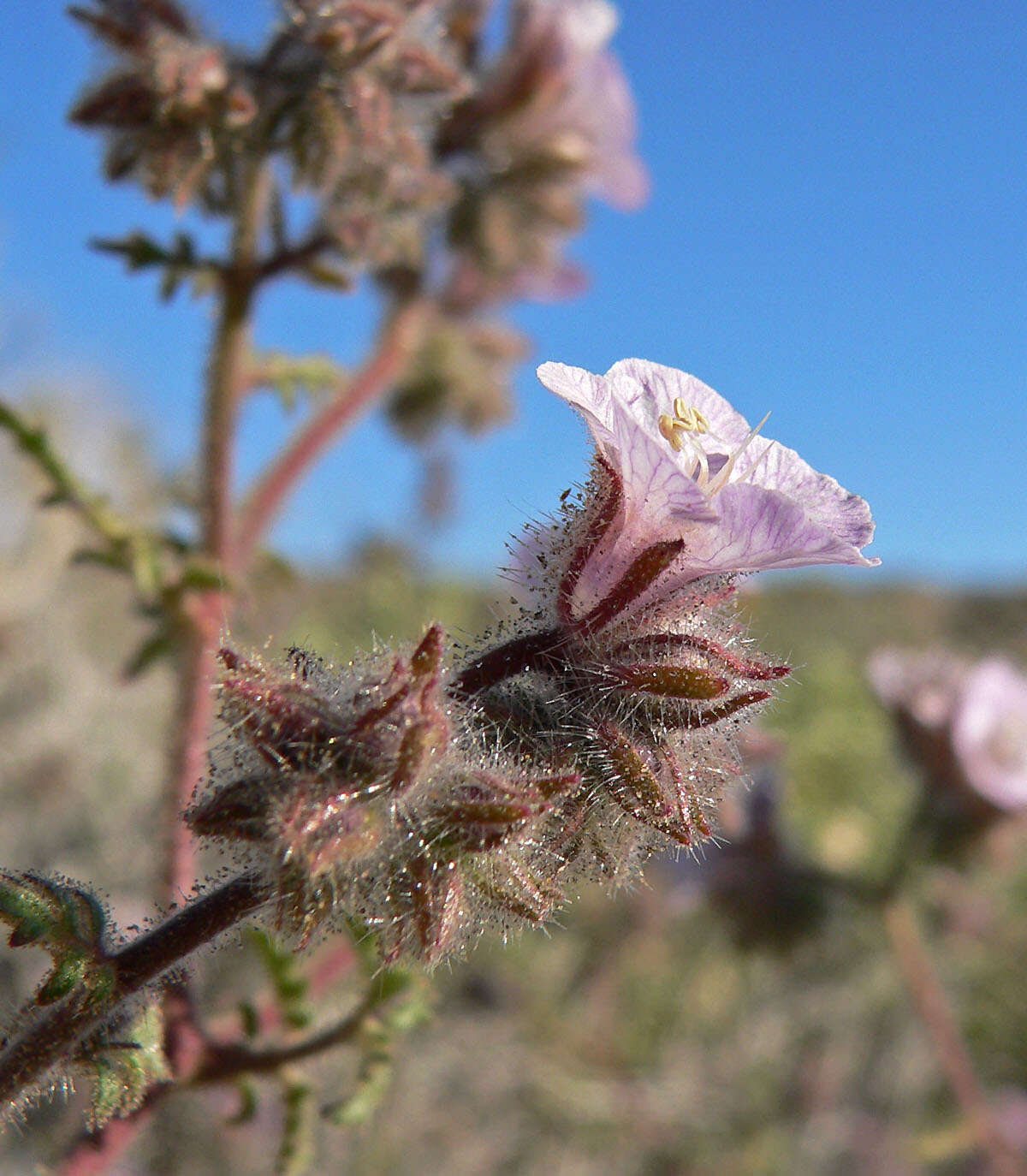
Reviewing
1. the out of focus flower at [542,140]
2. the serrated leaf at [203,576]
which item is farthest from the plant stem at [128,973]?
the out of focus flower at [542,140]

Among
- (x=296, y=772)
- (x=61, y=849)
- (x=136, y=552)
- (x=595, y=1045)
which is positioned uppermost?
(x=61, y=849)

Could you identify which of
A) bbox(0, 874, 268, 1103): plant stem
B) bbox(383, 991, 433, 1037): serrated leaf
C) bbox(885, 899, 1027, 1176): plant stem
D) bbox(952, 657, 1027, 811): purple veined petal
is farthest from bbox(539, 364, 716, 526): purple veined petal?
bbox(885, 899, 1027, 1176): plant stem

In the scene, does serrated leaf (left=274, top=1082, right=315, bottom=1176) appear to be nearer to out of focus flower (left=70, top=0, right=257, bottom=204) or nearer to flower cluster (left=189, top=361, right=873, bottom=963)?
flower cluster (left=189, top=361, right=873, bottom=963)

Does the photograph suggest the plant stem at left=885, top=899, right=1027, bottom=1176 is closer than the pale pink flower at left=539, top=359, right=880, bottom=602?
No

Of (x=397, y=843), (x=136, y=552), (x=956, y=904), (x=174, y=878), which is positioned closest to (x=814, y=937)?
(x=956, y=904)

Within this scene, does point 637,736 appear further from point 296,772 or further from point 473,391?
point 473,391

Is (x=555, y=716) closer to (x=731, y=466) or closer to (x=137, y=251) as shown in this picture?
(x=731, y=466)

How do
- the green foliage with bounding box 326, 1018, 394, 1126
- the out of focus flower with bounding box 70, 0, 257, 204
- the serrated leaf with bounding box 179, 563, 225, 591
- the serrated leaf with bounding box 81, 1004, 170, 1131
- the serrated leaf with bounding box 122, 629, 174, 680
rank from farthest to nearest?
1. the serrated leaf with bounding box 122, 629, 174, 680
2. the serrated leaf with bounding box 179, 563, 225, 591
3. the out of focus flower with bounding box 70, 0, 257, 204
4. the green foliage with bounding box 326, 1018, 394, 1126
5. the serrated leaf with bounding box 81, 1004, 170, 1131
